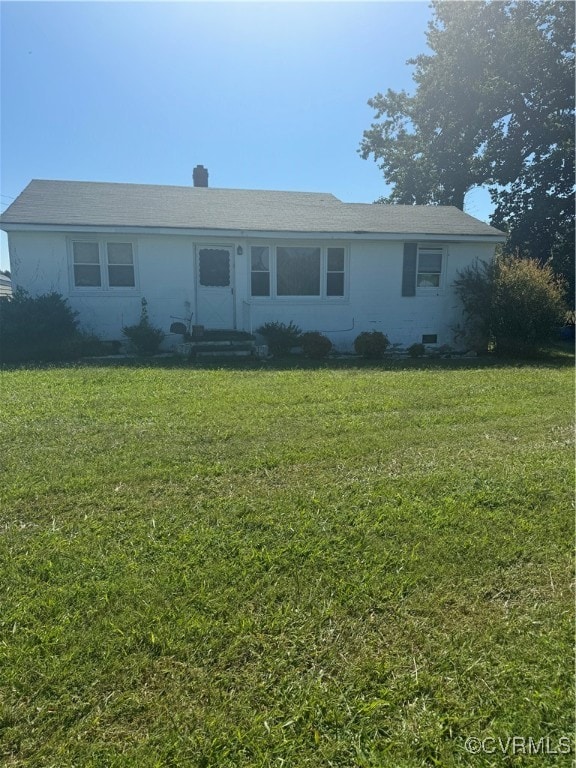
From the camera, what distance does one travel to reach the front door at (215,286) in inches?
513

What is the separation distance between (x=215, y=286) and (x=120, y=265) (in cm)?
237

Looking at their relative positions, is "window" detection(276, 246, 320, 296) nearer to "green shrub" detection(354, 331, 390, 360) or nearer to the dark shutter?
"green shrub" detection(354, 331, 390, 360)

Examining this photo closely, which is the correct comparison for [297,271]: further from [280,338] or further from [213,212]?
[213,212]

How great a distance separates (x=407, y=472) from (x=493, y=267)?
1037 cm

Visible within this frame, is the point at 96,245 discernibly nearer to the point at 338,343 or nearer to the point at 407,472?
the point at 338,343

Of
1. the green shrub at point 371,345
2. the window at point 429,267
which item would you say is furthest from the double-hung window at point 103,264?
the window at point 429,267

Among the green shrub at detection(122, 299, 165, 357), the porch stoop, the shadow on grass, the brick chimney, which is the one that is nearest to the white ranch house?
the green shrub at detection(122, 299, 165, 357)

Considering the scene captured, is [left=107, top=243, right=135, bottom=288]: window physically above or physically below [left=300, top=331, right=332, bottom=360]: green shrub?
above

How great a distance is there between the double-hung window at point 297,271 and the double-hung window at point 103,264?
309 centimetres

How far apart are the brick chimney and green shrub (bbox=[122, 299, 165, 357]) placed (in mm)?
8654

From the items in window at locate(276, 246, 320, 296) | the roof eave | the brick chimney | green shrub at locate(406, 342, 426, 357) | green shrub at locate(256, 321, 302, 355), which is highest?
the brick chimney

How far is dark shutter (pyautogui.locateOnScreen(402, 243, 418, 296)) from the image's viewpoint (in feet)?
44.7

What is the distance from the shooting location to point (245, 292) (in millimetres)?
13109

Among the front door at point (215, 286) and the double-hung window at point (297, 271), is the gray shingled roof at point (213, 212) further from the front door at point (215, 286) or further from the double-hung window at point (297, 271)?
the front door at point (215, 286)
